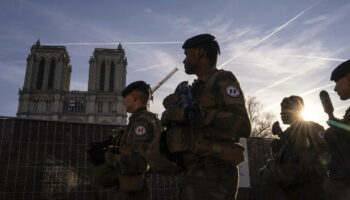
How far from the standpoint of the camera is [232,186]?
234 centimetres

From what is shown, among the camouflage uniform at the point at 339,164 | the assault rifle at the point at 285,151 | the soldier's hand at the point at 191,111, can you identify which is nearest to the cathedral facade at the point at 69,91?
the assault rifle at the point at 285,151

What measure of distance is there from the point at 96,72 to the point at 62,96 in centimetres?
1070

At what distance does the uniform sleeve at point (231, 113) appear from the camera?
7.56 ft

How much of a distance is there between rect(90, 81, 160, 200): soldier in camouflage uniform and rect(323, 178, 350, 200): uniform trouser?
2.17 meters

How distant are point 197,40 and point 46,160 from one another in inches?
199

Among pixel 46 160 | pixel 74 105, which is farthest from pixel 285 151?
pixel 74 105

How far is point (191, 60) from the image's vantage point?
278 centimetres

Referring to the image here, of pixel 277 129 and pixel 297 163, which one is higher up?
pixel 277 129

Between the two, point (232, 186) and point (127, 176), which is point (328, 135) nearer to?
point (232, 186)

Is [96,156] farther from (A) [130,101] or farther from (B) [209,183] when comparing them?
(B) [209,183]

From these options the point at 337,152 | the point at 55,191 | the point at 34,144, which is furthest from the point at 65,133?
the point at 337,152

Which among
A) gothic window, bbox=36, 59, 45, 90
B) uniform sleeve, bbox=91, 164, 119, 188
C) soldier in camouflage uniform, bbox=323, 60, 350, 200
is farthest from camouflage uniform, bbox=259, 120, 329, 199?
gothic window, bbox=36, 59, 45, 90

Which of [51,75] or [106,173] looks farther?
[51,75]

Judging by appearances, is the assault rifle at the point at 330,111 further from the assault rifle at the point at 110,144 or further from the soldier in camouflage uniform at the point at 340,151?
the assault rifle at the point at 110,144
